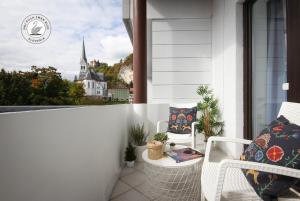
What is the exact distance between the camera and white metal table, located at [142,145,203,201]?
160 centimetres

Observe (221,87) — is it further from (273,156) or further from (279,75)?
(273,156)

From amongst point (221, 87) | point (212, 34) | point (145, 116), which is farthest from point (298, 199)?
point (212, 34)

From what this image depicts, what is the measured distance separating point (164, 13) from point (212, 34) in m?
1.11

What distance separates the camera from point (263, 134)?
1200mm

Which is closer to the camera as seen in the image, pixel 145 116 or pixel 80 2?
pixel 145 116

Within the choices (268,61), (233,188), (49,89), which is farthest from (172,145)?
(49,89)

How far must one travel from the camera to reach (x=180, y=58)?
4.05 meters

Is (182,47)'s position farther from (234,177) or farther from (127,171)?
(234,177)

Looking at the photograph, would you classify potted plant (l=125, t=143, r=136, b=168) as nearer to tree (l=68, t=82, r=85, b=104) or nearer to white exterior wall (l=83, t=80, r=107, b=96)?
tree (l=68, t=82, r=85, b=104)

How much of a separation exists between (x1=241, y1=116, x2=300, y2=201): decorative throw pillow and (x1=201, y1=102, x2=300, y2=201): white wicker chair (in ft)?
0.23

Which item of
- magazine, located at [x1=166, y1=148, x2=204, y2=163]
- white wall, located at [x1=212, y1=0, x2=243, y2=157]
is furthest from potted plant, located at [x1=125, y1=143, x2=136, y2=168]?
white wall, located at [x1=212, y1=0, x2=243, y2=157]
